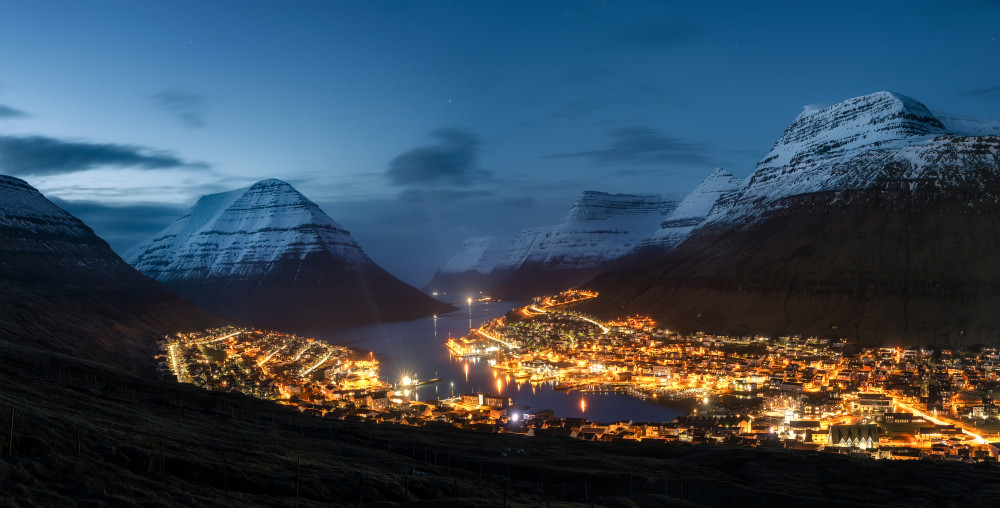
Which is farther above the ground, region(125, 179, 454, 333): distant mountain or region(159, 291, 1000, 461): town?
region(125, 179, 454, 333): distant mountain

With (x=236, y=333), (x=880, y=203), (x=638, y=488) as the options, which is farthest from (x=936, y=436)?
(x=236, y=333)

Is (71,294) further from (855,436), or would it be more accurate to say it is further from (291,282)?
(855,436)

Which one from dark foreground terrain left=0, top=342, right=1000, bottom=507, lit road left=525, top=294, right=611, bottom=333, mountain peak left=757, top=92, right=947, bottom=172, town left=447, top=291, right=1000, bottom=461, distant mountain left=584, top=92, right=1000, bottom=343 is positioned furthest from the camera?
mountain peak left=757, top=92, right=947, bottom=172

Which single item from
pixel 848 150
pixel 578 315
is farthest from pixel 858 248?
pixel 578 315

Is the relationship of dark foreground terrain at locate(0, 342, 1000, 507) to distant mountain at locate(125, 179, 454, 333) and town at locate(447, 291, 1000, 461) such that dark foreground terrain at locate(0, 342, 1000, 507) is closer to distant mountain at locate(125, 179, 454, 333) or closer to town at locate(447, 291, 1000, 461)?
town at locate(447, 291, 1000, 461)

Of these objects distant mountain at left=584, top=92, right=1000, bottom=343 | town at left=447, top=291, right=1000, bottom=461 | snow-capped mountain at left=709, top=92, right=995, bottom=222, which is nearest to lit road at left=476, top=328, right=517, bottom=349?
town at left=447, top=291, right=1000, bottom=461

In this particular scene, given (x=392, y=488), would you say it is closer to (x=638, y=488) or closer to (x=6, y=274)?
(x=638, y=488)

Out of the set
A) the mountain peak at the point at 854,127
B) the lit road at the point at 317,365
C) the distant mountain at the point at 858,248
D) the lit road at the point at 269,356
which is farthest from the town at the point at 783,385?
the mountain peak at the point at 854,127
